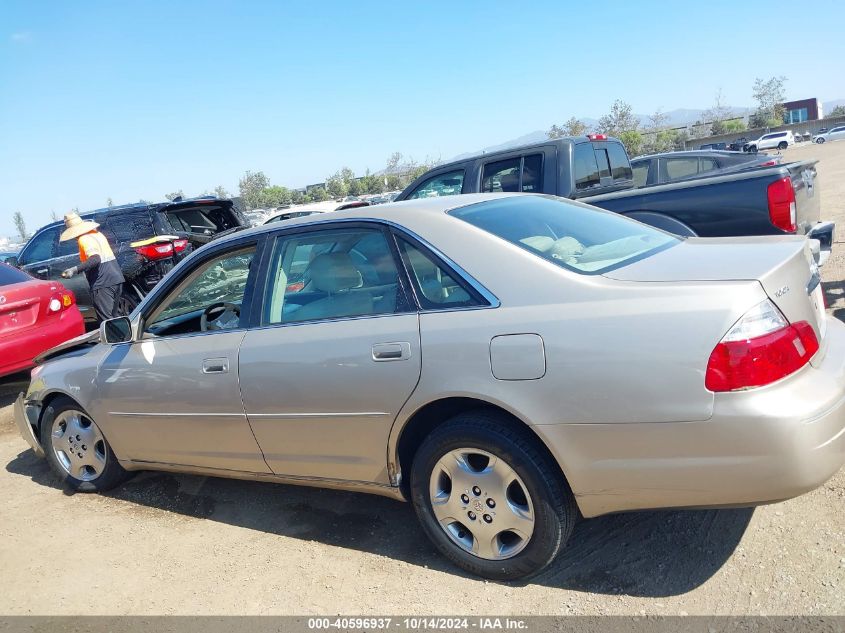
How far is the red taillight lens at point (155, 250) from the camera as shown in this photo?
29.0ft

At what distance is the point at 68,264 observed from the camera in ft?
31.6

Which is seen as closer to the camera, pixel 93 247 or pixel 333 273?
pixel 333 273

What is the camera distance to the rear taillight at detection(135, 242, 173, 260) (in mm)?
8836

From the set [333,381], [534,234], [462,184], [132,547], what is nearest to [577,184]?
[462,184]

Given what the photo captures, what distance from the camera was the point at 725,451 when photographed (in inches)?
90.3

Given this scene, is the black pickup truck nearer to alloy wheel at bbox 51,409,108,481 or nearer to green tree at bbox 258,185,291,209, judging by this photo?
alloy wheel at bbox 51,409,108,481

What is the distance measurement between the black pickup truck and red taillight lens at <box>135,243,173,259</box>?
3.65 m

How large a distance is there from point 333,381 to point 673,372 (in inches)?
57.9

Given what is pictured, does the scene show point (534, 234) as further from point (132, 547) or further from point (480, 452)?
point (132, 547)

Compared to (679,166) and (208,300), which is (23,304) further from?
(679,166)

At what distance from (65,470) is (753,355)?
4.31 meters

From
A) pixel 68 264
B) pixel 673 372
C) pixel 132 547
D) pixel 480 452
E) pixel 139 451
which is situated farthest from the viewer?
pixel 68 264

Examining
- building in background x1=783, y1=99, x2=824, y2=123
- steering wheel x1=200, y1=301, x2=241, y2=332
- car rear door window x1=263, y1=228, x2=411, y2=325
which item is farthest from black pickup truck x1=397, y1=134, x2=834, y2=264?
building in background x1=783, y1=99, x2=824, y2=123

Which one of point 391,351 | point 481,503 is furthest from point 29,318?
point 481,503
